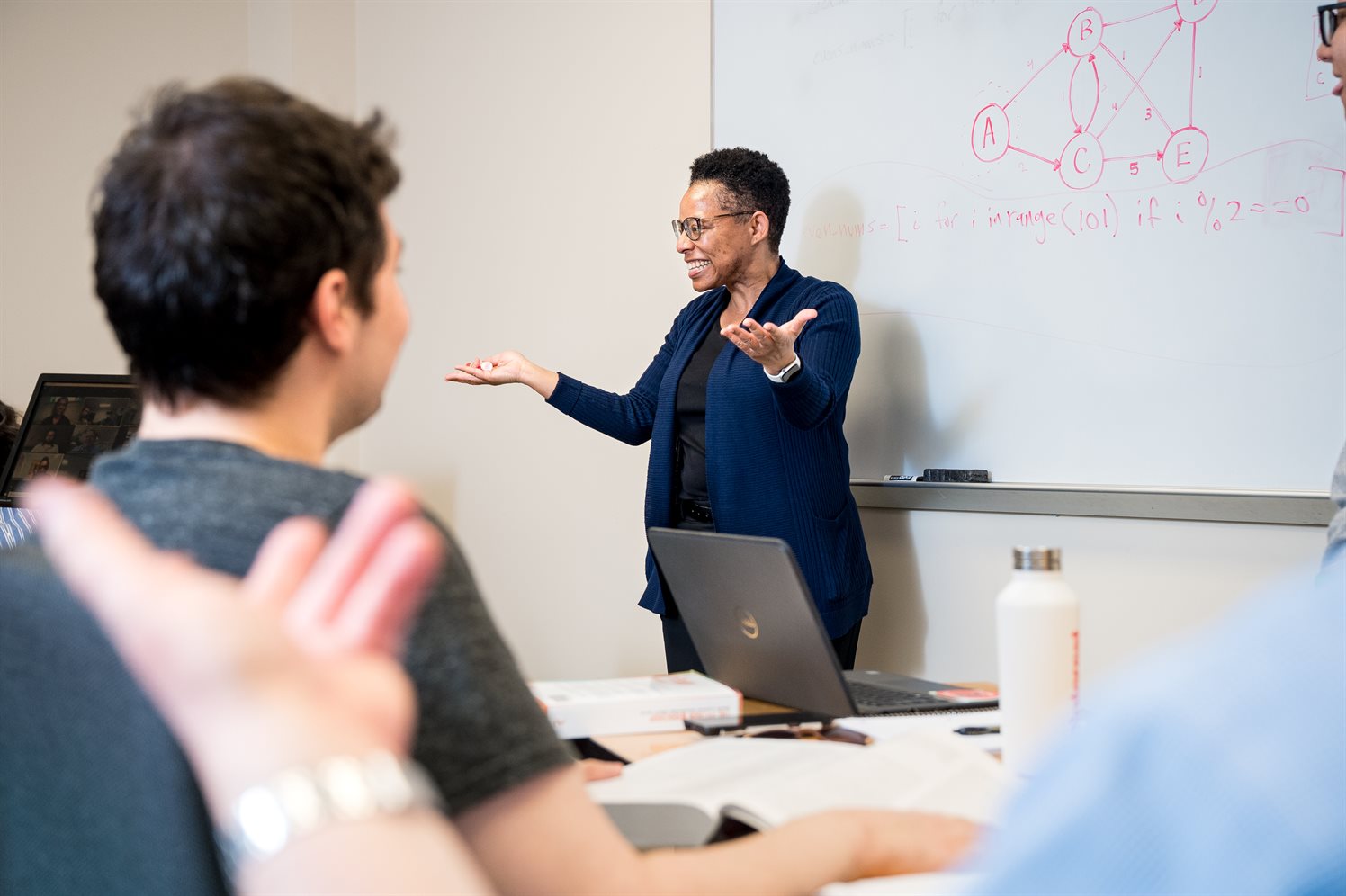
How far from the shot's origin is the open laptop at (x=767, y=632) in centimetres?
131

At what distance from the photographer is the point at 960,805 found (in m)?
1.01

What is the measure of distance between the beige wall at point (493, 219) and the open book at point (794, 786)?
153cm

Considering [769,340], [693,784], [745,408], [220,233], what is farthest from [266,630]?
[745,408]

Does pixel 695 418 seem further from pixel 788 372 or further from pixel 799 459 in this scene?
pixel 788 372

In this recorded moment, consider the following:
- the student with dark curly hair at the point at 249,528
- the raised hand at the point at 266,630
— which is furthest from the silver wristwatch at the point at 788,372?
the raised hand at the point at 266,630

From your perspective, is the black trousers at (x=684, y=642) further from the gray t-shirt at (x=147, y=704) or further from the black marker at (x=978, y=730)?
the gray t-shirt at (x=147, y=704)

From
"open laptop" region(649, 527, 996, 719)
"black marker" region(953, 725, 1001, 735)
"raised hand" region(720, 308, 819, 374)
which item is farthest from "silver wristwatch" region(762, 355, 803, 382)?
"black marker" region(953, 725, 1001, 735)

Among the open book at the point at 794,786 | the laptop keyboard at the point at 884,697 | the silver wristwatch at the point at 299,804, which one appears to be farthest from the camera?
the laptop keyboard at the point at 884,697

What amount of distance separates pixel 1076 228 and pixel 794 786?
61.7 inches

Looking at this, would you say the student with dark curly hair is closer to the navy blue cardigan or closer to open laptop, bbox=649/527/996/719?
open laptop, bbox=649/527/996/719

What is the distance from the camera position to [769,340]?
2.09 m

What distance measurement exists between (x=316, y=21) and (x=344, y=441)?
4.67 feet

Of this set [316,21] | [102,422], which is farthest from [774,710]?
[316,21]

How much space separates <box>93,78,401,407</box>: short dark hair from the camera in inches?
30.3
